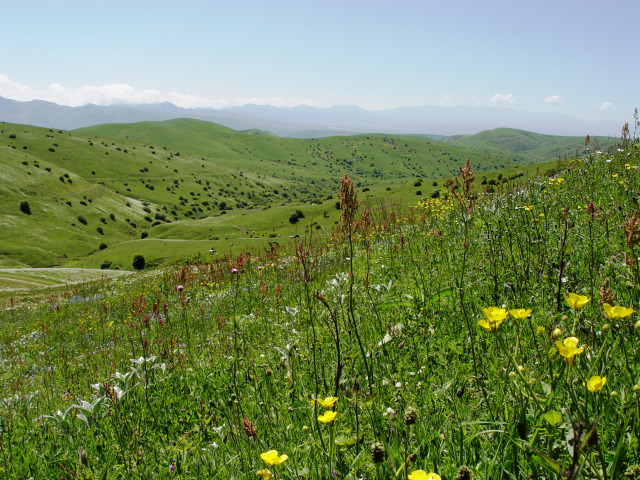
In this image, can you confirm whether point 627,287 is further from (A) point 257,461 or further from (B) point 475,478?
(A) point 257,461

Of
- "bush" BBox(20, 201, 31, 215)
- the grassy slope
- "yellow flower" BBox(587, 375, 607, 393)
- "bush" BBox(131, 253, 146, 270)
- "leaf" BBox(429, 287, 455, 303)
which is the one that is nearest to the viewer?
"yellow flower" BBox(587, 375, 607, 393)

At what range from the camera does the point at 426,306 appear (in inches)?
196

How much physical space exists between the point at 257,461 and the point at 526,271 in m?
3.67

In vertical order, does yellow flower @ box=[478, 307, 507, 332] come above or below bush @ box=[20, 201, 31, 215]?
above

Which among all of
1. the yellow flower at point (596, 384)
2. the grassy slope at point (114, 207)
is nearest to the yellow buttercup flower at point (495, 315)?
the yellow flower at point (596, 384)

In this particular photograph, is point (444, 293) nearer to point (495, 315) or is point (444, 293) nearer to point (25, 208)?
point (495, 315)

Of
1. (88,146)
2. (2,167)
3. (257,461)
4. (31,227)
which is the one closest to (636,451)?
(257,461)

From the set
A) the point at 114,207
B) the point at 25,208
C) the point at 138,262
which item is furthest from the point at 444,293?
the point at 114,207

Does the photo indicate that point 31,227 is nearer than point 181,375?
No

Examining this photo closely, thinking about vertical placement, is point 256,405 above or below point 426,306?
below

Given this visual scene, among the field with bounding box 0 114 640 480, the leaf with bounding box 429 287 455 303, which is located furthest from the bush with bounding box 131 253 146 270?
the leaf with bounding box 429 287 455 303

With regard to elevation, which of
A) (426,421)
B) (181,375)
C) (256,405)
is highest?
(426,421)

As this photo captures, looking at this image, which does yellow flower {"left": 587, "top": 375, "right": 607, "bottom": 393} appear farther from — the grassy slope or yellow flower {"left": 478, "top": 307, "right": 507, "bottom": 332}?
the grassy slope

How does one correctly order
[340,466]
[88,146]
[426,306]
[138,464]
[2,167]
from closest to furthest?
1. [340,466]
2. [138,464]
3. [426,306]
4. [2,167]
5. [88,146]
